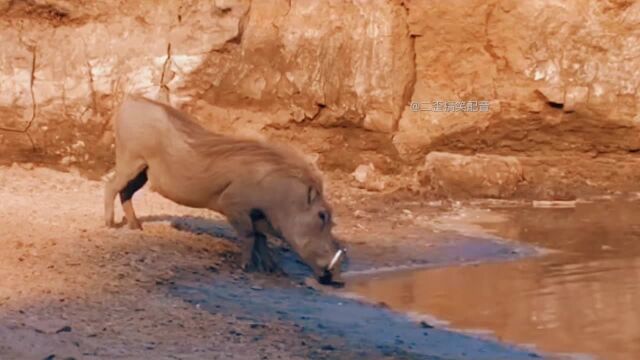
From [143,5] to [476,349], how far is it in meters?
8.61

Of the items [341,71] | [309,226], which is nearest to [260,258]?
[309,226]

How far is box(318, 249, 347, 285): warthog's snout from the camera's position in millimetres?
9688

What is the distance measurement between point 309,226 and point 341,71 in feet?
19.8

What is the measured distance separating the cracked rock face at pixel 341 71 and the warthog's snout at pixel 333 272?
5.59 metres

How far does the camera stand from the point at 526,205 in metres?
14.2

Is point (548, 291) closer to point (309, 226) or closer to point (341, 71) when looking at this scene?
point (309, 226)

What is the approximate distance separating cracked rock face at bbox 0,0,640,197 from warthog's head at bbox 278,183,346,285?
5608mm

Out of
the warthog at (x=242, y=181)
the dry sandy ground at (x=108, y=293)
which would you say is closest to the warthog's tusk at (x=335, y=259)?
the warthog at (x=242, y=181)

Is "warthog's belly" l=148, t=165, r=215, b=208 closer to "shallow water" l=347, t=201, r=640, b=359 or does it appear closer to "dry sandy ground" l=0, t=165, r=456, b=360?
"dry sandy ground" l=0, t=165, r=456, b=360

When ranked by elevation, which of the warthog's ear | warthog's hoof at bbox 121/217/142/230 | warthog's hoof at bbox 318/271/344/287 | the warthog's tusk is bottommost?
warthog's hoof at bbox 318/271/344/287

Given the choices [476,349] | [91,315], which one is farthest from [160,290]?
[476,349]

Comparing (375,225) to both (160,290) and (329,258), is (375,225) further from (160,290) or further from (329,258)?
(160,290)

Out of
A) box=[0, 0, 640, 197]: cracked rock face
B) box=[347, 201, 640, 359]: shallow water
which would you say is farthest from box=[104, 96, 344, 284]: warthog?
box=[0, 0, 640, 197]: cracked rock face

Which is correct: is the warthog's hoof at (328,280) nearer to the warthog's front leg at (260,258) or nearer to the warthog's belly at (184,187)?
the warthog's front leg at (260,258)
